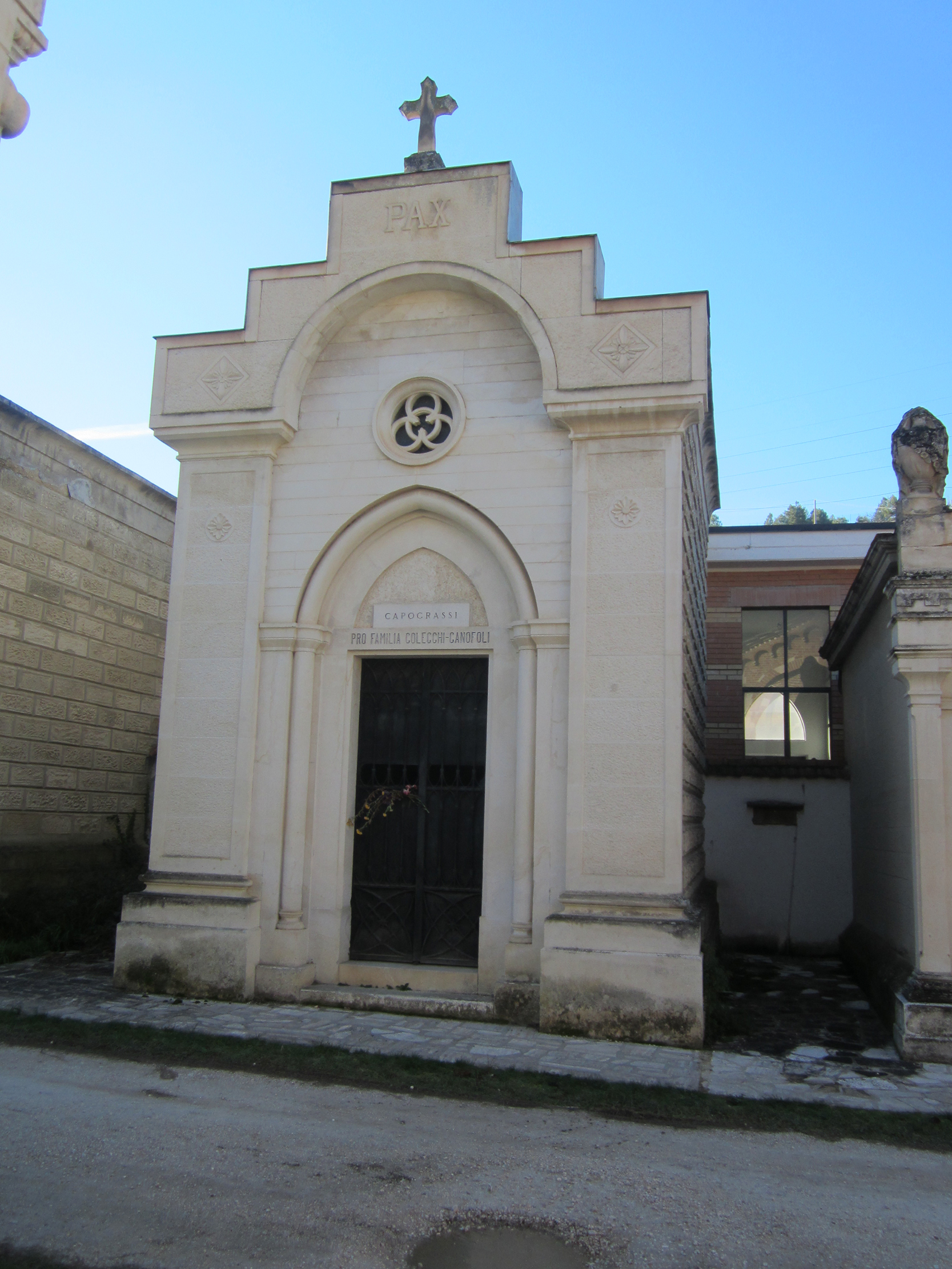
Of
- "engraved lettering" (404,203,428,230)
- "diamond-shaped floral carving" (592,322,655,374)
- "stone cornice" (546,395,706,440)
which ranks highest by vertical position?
"engraved lettering" (404,203,428,230)

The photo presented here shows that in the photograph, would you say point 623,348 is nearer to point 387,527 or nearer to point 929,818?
point 387,527

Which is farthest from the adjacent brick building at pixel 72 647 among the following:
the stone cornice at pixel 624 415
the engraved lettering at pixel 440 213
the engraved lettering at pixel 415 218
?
the stone cornice at pixel 624 415

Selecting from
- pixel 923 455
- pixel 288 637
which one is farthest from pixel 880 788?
pixel 288 637

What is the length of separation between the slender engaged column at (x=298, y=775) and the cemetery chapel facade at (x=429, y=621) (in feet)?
0.08

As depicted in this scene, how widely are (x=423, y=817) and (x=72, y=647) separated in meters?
5.65

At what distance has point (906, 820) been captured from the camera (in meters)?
8.27

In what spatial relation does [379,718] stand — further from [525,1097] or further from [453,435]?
[525,1097]

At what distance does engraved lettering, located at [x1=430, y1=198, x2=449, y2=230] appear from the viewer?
29.9 ft

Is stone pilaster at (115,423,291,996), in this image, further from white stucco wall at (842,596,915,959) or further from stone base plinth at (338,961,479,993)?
white stucco wall at (842,596,915,959)

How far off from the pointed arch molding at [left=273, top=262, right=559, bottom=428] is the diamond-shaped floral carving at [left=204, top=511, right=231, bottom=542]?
1090 millimetres

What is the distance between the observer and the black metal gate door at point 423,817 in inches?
339

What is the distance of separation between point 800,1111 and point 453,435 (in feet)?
19.5

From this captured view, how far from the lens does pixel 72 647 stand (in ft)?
39.3

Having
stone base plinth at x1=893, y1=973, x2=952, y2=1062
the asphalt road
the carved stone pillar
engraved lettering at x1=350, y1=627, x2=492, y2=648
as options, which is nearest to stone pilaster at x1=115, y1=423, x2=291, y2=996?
engraved lettering at x1=350, y1=627, x2=492, y2=648
